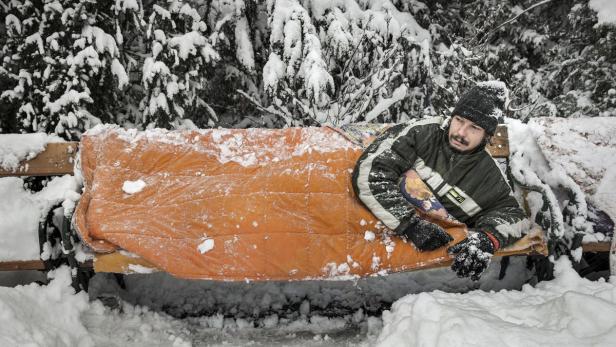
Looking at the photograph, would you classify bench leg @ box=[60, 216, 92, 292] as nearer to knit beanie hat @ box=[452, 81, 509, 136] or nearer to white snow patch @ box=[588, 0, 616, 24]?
knit beanie hat @ box=[452, 81, 509, 136]

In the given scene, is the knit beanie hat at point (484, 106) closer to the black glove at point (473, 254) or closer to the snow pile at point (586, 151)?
the black glove at point (473, 254)

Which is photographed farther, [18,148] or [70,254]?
[18,148]

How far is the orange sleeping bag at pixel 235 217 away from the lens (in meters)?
2.54

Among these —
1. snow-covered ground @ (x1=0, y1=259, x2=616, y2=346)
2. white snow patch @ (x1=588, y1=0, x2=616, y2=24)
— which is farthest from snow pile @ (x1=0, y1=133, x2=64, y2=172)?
white snow patch @ (x1=588, y1=0, x2=616, y2=24)

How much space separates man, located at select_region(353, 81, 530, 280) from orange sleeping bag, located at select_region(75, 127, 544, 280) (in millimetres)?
118

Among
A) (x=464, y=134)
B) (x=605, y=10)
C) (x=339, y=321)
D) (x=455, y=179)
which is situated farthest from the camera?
(x=605, y=10)

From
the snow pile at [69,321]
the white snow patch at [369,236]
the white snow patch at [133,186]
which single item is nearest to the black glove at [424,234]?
the white snow patch at [369,236]

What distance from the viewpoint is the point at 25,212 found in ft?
9.33

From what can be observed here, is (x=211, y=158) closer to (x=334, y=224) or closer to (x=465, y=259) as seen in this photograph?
(x=334, y=224)

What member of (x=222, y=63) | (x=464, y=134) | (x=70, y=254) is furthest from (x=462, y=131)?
(x=222, y=63)

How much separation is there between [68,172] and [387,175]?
236 centimetres

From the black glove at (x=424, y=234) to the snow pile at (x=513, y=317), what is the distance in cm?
31

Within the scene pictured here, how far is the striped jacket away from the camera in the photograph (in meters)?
2.63

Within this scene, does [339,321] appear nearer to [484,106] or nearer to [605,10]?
[484,106]
